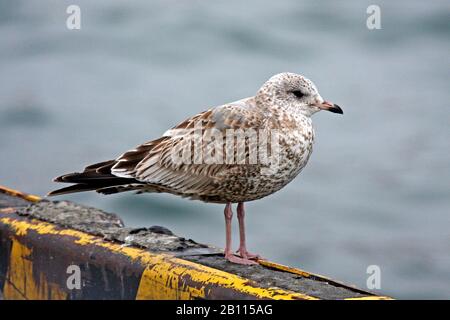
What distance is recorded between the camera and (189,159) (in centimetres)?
527

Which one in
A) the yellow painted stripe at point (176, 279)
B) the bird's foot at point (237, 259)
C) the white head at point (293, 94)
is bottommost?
the yellow painted stripe at point (176, 279)

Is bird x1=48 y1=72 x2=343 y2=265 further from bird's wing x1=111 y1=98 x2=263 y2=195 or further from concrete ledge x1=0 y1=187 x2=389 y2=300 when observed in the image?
concrete ledge x1=0 y1=187 x2=389 y2=300

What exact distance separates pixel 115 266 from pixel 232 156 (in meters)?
0.84

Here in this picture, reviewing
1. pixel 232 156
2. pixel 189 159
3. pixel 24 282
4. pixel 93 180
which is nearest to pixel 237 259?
pixel 232 156

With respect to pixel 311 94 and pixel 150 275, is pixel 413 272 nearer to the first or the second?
pixel 311 94

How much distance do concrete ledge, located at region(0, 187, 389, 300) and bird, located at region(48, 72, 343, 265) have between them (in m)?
0.20

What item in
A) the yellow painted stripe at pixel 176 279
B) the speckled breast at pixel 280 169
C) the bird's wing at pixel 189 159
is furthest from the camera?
the bird's wing at pixel 189 159

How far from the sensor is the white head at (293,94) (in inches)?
203

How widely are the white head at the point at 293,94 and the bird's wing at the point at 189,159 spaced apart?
104 mm

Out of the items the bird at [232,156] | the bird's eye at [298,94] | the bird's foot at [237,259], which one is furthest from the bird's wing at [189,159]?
the bird's foot at [237,259]

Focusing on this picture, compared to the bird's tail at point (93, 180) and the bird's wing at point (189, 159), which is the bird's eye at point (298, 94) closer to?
the bird's wing at point (189, 159)

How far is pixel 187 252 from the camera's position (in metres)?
4.90

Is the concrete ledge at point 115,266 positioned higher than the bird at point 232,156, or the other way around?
the bird at point 232,156
